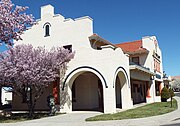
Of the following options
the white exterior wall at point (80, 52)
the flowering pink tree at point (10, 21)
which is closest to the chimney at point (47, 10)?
the white exterior wall at point (80, 52)

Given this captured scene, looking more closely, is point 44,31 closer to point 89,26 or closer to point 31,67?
point 89,26

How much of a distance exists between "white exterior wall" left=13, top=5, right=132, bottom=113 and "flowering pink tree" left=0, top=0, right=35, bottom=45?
906 centimetres

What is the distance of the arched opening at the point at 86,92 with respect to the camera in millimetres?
22625

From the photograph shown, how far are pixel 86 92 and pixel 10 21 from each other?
14.3m

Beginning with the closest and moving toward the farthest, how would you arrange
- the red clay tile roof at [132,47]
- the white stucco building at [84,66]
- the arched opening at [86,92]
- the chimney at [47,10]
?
the white stucco building at [84,66]
the chimney at [47,10]
the arched opening at [86,92]
the red clay tile roof at [132,47]

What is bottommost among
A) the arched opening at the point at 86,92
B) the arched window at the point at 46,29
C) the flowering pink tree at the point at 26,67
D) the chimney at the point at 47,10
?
the arched opening at the point at 86,92

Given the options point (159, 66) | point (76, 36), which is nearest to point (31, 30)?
point (76, 36)

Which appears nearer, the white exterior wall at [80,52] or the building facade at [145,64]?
the white exterior wall at [80,52]

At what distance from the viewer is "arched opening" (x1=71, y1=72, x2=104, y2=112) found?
2262cm

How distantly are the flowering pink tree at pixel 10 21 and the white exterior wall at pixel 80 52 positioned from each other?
9058 mm

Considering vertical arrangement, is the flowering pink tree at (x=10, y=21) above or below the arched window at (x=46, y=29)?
below

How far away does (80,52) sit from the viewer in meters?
19.4

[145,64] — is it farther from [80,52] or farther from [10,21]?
[10,21]

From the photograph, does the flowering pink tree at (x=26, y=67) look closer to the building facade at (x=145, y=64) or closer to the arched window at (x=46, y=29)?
the arched window at (x=46, y=29)
